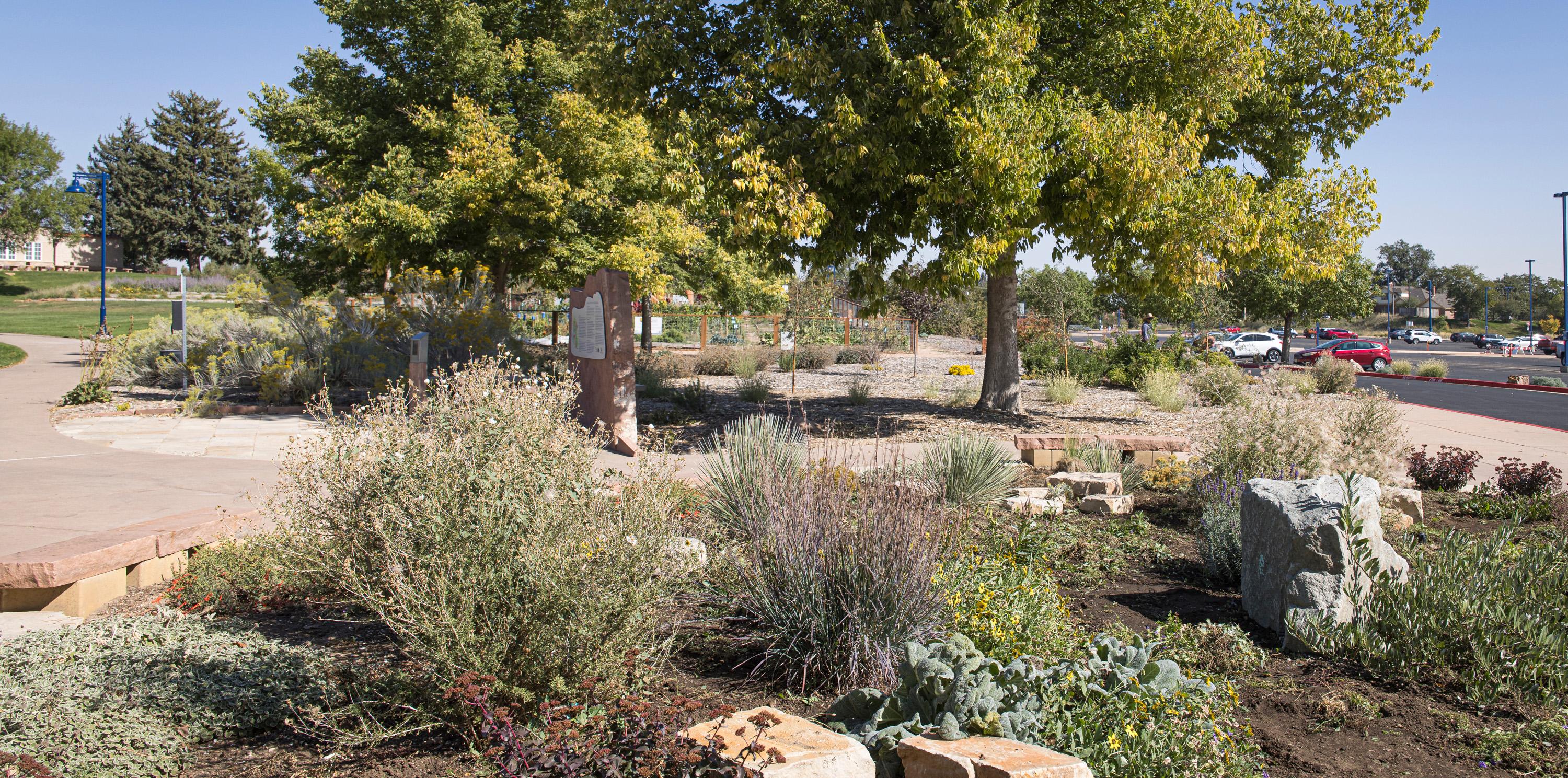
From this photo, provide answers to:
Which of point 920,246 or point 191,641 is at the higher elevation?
point 920,246

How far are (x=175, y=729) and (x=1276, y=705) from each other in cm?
372

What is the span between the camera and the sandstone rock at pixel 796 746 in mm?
2344

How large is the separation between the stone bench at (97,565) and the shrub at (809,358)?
661 inches

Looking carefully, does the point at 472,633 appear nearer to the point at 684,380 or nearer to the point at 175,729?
the point at 175,729

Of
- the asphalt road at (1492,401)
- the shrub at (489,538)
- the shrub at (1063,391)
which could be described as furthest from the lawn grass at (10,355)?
the asphalt road at (1492,401)

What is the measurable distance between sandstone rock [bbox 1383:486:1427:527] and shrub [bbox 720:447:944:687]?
401 centimetres

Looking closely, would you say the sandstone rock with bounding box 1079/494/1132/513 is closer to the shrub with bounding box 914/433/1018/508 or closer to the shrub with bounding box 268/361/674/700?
the shrub with bounding box 914/433/1018/508

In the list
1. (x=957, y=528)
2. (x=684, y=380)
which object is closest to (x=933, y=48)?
(x=957, y=528)

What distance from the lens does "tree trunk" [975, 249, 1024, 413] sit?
12.2m

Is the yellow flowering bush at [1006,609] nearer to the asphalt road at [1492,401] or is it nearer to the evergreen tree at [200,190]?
the asphalt road at [1492,401]

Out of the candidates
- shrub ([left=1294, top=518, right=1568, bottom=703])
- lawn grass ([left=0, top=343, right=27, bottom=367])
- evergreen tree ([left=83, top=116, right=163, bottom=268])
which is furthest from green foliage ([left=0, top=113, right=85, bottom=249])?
shrub ([left=1294, top=518, right=1568, bottom=703])

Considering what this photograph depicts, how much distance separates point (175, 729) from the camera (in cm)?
275

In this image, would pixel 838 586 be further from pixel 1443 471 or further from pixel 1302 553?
pixel 1443 471

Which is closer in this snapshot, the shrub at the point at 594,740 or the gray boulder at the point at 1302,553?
the shrub at the point at 594,740
